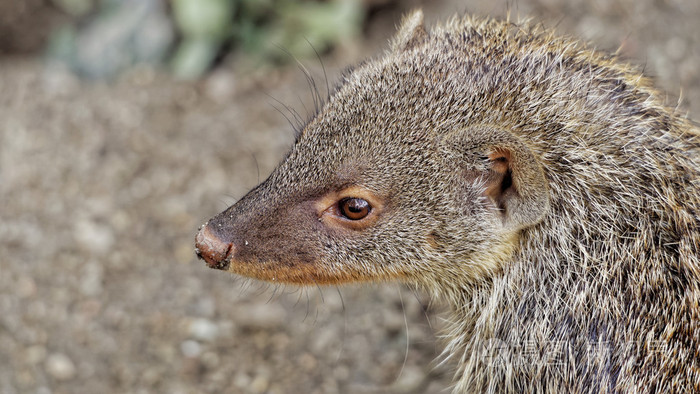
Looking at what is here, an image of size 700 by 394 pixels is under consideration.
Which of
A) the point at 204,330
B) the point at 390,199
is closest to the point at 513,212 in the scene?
the point at 390,199

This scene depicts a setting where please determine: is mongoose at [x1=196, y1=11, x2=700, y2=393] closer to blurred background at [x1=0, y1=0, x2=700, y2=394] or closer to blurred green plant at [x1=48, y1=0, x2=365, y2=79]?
blurred background at [x1=0, y1=0, x2=700, y2=394]

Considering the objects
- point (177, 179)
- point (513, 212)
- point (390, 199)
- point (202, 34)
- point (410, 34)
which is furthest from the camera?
point (202, 34)

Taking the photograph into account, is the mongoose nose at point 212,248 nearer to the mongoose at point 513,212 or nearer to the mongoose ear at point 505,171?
the mongoose at point 513,212

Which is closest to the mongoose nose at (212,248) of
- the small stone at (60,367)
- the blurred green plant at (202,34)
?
the small stone at (60,367)

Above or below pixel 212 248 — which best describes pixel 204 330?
above

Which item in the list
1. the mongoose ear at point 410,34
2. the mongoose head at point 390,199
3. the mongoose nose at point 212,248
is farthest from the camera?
the mongoose ear at point 410,34

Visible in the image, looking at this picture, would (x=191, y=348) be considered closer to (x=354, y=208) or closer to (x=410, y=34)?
(x=354, y=208)

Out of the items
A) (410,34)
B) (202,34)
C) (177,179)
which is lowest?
(410,34)

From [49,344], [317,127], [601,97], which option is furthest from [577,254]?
[49,344]
